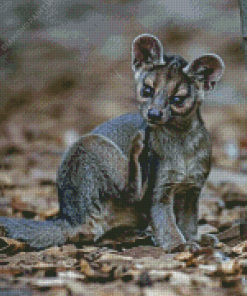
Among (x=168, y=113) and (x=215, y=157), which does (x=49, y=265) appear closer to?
(x=168, y=113)

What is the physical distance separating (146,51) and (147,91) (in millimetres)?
478

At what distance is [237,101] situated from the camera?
489 inches

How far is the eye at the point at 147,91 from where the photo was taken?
4915mm

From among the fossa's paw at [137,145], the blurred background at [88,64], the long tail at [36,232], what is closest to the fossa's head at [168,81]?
the fossa's paw at [137,145]

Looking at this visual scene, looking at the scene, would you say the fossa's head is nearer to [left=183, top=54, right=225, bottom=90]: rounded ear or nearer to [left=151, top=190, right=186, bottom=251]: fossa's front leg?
[left=183, top=54, right=225, bottom=90]: rounded ear

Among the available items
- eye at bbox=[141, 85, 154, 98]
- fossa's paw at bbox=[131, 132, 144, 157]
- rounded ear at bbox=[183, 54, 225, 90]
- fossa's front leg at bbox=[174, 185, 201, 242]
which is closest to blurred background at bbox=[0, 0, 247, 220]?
fossa's front leg at bbox=[174, 185, 201, 242]

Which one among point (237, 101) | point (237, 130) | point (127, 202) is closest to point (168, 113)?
point (127, 202)

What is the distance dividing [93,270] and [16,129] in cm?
765

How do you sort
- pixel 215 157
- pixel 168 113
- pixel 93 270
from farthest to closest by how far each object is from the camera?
pixel 215 157
pixel 168 113
pixel 93 270

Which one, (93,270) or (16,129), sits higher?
(16,129)

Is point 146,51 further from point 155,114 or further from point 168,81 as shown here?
point 155,114

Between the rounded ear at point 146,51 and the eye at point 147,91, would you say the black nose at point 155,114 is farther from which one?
the rounded ear at point 146,51

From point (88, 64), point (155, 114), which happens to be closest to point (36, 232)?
point (155, 114)

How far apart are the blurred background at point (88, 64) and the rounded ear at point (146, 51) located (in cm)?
473
